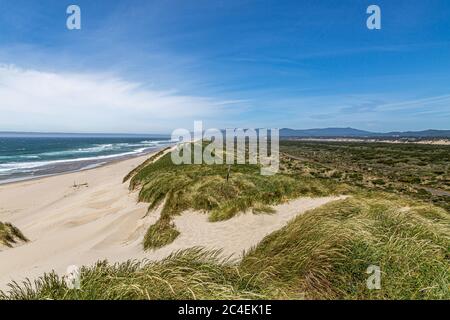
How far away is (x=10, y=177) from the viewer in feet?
113

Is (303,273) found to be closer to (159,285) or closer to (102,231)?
(159,285)

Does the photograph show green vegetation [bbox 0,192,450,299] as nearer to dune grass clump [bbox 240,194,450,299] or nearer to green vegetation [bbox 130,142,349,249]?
dune grass clump [bbox 240,194,450,299]

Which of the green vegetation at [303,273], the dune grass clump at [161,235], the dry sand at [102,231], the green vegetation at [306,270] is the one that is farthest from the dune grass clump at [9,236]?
the green vegetation at [303,273]

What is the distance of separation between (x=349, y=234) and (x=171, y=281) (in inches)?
125

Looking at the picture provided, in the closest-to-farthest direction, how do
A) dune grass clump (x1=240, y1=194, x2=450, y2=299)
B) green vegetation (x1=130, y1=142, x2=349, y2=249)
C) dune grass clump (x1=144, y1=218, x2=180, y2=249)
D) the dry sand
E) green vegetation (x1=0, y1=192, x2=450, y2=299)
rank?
green vegetation (x1=0, y1=192, x2=450, y2=299) → dune grass clump (x1=240, y1=194, x2=450, y2=299) → the dry sand → dune grass clump (x1=144, y1=218, x2=180, y2=249) → green vegetation (x1=130, y1=142, x2=349, y2=249)

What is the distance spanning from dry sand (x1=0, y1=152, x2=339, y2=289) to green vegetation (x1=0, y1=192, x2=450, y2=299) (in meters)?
1.55

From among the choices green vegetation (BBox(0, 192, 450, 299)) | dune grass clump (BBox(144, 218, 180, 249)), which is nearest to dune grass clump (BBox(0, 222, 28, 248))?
dune grass clump (BBox(144, 218, 180, 249))

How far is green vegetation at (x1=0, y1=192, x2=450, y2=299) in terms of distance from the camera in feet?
13.4

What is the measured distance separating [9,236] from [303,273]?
1129 cm

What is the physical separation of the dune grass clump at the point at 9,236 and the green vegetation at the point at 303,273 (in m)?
7.66

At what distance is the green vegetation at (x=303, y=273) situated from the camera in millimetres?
4078

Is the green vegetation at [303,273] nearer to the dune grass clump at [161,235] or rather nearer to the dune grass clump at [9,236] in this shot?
the dune grass clump at [161,235]
